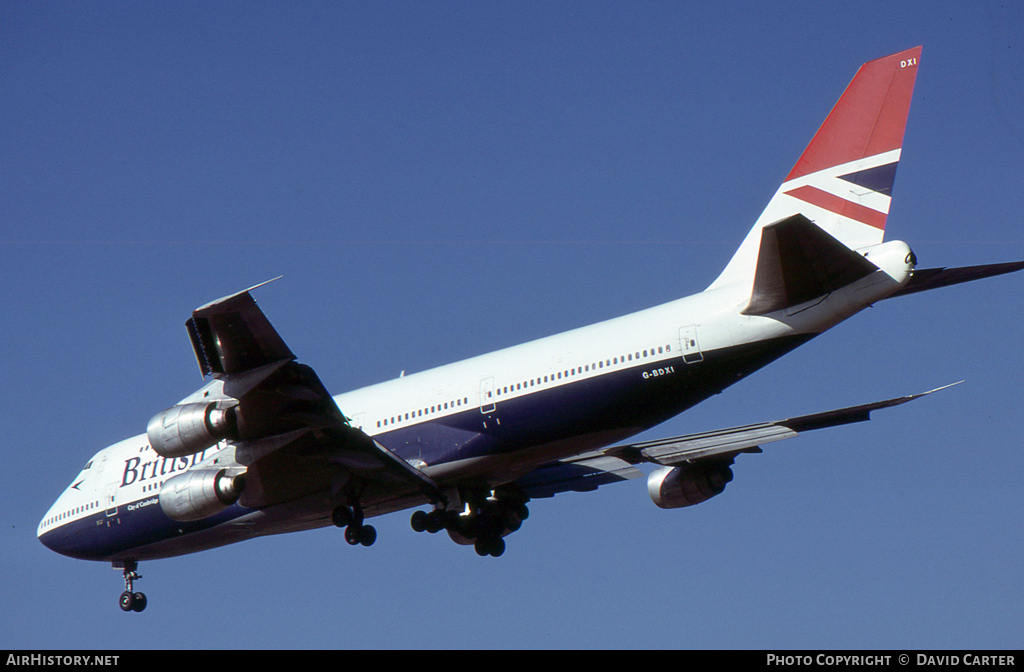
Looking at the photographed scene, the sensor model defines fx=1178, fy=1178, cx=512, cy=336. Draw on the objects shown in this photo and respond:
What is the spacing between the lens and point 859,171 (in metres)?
21.9

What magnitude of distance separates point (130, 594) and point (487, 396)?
36.9 ft

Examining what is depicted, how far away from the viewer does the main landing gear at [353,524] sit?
926 inches

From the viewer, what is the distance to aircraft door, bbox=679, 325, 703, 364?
2075 centimetres

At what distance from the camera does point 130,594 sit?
27953 mm

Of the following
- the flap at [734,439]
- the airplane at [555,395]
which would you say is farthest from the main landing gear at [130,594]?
the flap at [734,439]

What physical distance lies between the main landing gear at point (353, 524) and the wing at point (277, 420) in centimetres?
42

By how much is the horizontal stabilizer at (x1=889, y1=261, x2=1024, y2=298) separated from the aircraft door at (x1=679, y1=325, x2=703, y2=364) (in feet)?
11.4

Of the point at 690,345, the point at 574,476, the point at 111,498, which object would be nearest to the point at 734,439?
the point at 690,345

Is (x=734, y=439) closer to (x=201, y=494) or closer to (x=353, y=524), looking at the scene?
(x=353, y=524)

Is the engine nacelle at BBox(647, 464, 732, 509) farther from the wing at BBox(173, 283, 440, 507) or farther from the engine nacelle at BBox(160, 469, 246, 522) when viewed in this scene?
the engine nacelle at BBox(160, 469, 246, 522)

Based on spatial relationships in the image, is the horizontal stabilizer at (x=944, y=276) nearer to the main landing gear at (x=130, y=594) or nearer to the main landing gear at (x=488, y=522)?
the main landing gear at (x=488, y=522)
